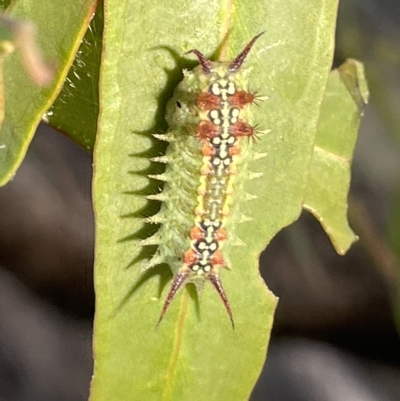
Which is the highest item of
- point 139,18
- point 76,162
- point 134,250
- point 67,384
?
point 139,18

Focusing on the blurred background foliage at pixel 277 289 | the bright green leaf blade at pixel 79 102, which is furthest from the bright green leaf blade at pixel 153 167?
the blurred background foliage at pixel 277 289

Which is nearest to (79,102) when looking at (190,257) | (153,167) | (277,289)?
(153,167)

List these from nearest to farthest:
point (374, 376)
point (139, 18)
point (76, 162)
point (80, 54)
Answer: point (139, 18) → point (80, 54) → point (76, 162) → point (374, 376)

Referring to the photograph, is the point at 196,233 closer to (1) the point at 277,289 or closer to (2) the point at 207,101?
(2) the point at 207,101

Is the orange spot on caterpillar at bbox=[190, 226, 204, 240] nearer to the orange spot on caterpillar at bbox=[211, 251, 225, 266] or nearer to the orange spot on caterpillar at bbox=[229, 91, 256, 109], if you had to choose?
the orange spot on caterpillar at bbox=[211, 251, 225, 266]

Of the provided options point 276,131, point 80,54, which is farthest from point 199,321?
point 80,54

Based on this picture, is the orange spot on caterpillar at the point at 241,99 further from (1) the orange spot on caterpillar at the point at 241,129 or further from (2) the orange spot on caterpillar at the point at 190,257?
(2) the orange spot on caterpillar at the point at 190,257

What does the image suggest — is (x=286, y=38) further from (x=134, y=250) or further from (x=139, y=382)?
(x=139, y=382)

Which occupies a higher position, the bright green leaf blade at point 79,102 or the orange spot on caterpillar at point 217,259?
the bright green leaf blade at point 79,102
